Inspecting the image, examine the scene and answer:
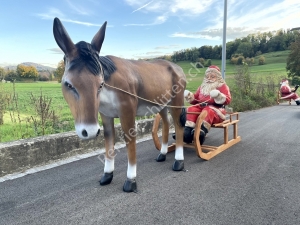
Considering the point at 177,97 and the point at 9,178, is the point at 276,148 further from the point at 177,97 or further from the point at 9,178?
the point at 9,178

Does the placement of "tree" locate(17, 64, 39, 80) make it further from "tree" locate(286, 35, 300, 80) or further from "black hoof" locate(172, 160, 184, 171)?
"tree" locate(286, 35, 300, 80)

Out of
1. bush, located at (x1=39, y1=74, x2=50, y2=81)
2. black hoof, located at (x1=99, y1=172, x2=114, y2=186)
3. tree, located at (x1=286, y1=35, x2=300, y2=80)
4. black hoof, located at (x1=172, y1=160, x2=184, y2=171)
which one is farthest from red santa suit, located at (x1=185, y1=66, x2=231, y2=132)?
tree, located at (x1=286, y1=35, x2=300, y2=80)

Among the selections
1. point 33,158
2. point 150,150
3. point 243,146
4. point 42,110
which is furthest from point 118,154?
point 243,146

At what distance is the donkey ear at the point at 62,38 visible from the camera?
6.29 feet

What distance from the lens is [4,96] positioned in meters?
4.88

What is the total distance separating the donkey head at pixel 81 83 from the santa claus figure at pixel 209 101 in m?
2.33

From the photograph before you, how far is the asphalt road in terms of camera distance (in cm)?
215

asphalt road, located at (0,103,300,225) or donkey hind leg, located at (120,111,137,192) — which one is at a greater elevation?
donkey hind leg, located at (120,111,137,192)

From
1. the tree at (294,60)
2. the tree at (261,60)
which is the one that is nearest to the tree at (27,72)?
the tree at (294,60)

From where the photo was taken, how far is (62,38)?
1.99 m

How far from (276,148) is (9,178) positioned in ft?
13.8

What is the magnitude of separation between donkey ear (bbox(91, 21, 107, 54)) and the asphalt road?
1504mm

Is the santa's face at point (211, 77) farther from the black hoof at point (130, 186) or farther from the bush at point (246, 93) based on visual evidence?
the bush at point (246, 93)

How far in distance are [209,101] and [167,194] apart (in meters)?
2.23
